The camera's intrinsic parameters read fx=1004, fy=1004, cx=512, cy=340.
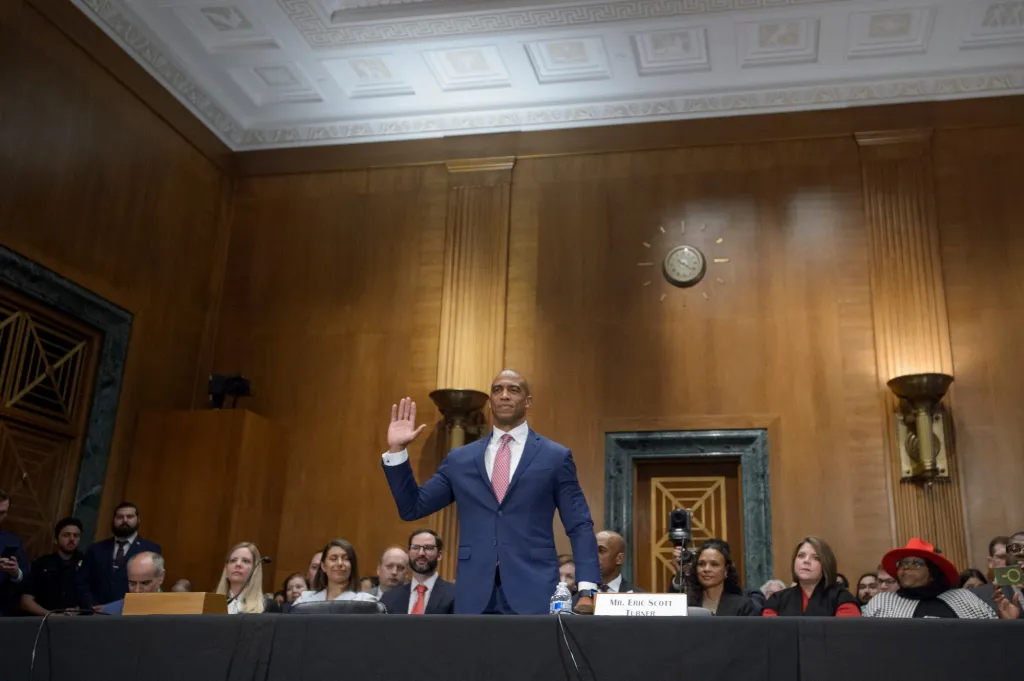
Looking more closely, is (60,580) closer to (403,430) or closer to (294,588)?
(294,588)

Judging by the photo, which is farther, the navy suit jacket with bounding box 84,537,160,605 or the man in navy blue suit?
the navy suit jacket with bounding box 84,537,160,605

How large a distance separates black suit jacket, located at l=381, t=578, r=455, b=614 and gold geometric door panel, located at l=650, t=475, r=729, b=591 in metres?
2.84

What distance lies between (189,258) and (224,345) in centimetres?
83

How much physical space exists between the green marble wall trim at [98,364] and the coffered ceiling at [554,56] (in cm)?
211

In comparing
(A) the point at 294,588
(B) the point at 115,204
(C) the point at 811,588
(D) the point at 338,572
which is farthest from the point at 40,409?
(C) the point at 811,588

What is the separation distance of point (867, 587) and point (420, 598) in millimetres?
3199

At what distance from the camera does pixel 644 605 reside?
2738 millimetres

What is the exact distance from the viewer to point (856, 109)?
838 cm

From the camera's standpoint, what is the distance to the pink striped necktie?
355 centimetres

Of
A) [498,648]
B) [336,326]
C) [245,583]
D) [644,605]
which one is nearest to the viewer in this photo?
[498,648]

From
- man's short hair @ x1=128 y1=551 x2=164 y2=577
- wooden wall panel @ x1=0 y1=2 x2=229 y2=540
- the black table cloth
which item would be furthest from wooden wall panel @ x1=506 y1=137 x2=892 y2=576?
the black table cloth

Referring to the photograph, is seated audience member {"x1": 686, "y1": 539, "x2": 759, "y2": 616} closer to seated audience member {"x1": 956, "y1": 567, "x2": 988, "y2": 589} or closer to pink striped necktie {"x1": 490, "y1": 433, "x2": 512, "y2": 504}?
pink striped necktie {"x1": 490, "y1": 433, "x2": 512, "y2": 504}

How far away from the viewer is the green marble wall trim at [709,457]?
7469mm

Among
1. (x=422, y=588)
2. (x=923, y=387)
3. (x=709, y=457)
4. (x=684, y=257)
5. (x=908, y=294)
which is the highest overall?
(x=684, y=257)
